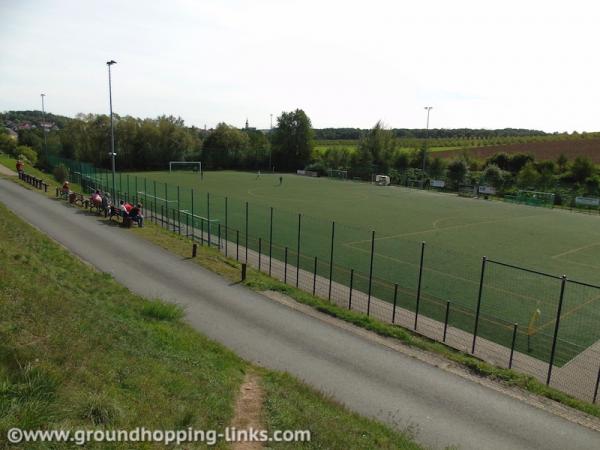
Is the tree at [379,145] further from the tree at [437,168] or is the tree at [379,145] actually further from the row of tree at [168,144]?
the row of tree at [168,144]

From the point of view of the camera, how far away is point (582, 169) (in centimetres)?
6266

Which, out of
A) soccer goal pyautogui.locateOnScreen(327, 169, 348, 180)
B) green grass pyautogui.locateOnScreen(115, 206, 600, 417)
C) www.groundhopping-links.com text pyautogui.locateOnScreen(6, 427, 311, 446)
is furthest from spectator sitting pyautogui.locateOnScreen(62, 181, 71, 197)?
soccer goal pyautogui.locateOnScreen(327, 169, 348, 180)

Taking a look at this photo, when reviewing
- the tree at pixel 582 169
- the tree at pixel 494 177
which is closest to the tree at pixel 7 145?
the tree at pixel 494 177

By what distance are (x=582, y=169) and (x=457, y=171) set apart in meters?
16.4

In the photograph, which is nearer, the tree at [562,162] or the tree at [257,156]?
the tree at [562,162]

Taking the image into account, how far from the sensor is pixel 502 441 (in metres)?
8.73

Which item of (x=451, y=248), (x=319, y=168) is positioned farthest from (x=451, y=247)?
(x=319, y=168)

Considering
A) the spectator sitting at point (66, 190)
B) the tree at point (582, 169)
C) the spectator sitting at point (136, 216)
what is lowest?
the spectator sitting at point (136, 216)

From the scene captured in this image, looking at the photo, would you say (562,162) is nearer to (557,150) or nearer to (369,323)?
(557,150)

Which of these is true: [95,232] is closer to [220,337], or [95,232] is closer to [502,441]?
[220,337]

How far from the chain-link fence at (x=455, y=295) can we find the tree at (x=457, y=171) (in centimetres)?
3827

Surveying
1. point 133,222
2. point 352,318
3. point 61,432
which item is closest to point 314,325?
point 352,318

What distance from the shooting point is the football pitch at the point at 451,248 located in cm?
1619

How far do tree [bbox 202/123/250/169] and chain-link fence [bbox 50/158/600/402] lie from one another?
202ft
